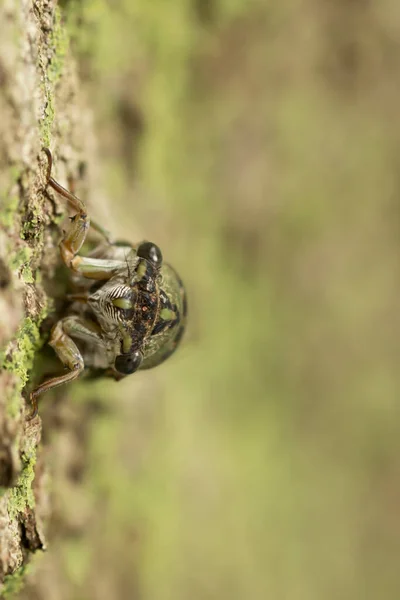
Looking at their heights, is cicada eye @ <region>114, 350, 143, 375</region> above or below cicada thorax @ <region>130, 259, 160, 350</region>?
below

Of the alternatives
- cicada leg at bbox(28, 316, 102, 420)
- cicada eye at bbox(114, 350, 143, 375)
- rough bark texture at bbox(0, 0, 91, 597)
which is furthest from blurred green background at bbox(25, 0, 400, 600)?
cicada eye at bbox(114, 350, 143, 375)

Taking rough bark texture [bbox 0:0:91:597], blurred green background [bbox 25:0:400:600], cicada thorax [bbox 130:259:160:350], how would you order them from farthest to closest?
blurred green background [bbox 25:0:400:600] < cicada thorax [bbox 130:259:160:350] < rough bark texture [bbox 0:0:91:597]

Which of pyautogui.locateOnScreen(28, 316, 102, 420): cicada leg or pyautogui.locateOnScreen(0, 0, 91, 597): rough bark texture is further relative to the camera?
pyautogui.locateOnScreen(28, 316, 102, 420): cicada leg

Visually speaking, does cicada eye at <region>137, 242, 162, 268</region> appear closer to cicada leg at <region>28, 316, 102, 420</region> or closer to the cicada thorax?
the cicada thorax

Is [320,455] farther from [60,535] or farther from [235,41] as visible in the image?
[235,41]

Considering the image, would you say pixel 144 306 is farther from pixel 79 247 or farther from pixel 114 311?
pixel 79 247

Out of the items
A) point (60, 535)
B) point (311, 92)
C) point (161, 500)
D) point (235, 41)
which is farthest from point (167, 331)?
point (311, 92)

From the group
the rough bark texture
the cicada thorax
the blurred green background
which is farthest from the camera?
the blurred green background

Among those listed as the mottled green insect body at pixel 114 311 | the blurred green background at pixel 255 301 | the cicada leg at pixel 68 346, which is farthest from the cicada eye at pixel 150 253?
the blurred green background at pixel 255 301
